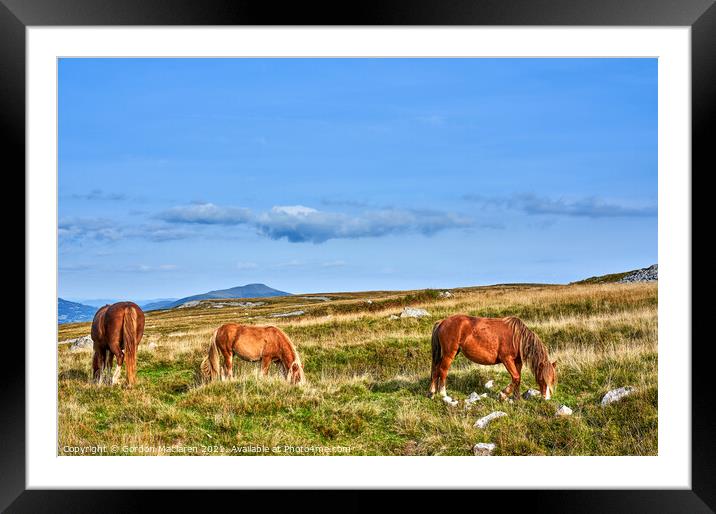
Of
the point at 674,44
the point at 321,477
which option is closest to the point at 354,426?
the point at 321,477

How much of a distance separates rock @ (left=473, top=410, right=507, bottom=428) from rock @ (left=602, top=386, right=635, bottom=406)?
1.46 m

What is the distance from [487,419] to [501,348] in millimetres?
1029

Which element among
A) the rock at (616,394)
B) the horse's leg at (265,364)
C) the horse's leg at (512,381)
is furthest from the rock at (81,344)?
the rock at (616,394)

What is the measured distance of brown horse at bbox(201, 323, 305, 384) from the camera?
29.1ft

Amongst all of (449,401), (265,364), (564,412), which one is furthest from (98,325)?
(564,412)

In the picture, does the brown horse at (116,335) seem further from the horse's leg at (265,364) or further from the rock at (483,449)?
the rock at (483,449)

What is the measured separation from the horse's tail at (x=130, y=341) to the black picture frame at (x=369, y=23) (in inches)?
99.6

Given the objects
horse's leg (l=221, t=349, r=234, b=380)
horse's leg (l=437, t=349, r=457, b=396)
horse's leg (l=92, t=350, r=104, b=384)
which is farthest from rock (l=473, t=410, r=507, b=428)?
horse's leg (l=92, t=350, r=104, b=384)

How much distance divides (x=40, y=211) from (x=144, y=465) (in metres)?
3.22

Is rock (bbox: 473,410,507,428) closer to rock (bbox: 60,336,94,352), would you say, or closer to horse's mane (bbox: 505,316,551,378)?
horse's mane (bbox: 505,316,551,378)

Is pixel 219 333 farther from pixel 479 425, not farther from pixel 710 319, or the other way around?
pixel 710 319

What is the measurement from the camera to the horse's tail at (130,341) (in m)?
8.58

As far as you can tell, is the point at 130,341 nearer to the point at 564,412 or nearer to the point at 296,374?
the point at 296,374

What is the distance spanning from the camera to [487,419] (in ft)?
23.6
